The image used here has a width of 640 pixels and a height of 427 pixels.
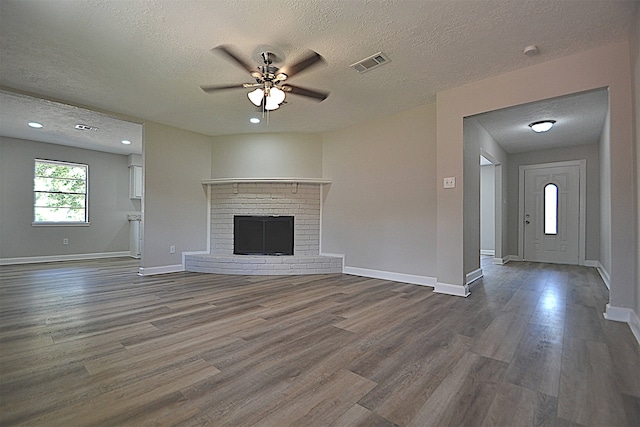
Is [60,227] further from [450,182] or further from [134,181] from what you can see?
[450,182]

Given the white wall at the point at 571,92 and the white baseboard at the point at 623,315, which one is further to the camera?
the white wall at the point at 571,92

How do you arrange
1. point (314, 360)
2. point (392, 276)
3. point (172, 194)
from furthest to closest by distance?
point (172, 194) → point (392, 276) → point (314, 360)

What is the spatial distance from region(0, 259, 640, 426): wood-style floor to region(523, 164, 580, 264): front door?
10.9 ft

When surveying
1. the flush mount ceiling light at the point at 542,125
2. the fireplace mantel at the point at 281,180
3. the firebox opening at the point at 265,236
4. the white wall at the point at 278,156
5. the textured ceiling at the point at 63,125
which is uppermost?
the textured ceiling at the point at 63,125

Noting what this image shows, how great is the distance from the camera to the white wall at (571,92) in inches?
101

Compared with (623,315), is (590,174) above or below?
above

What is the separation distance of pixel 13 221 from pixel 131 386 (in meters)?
6.79

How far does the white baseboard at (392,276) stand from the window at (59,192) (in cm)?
631

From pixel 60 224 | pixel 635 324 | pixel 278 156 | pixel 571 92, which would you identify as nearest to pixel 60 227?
pixel 60 224

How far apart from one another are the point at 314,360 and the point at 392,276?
8.90 feet

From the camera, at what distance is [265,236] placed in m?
5.31

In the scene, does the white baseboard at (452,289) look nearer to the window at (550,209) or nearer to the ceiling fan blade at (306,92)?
the ceiling fan blade at (306,92)

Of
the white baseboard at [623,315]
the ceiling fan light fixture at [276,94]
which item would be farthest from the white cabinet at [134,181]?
the white baseboard at [623,315]

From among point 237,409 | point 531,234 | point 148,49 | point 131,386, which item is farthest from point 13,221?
point 531,234
